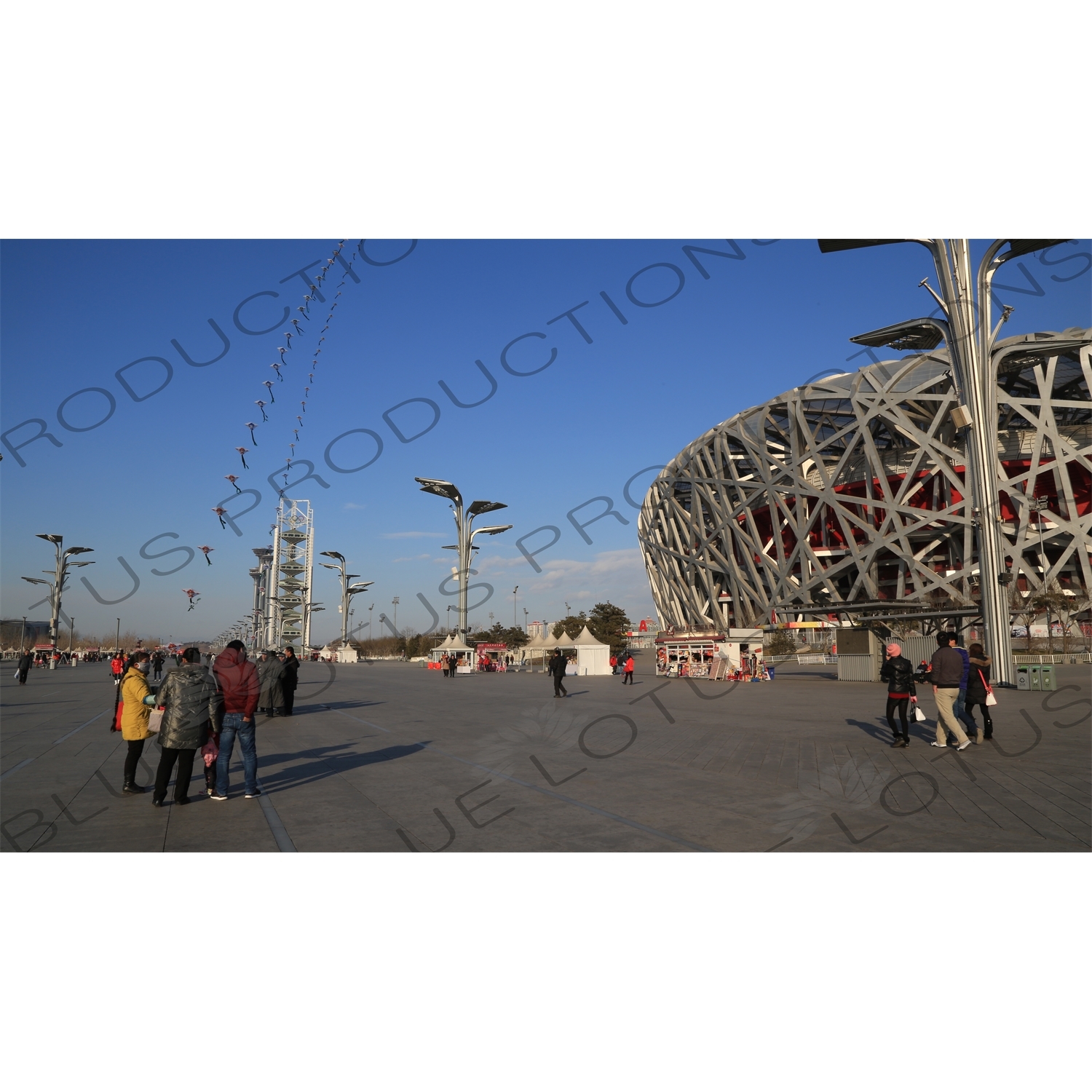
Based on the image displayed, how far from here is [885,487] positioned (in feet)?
147

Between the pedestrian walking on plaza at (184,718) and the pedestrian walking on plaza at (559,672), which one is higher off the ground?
the pedestrian walking on plaza at (184,718)

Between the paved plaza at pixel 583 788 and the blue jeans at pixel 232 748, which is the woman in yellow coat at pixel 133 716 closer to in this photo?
the paved plaza at pixel 583 788

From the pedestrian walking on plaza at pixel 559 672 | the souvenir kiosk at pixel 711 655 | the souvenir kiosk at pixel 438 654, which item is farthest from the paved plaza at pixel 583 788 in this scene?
the souvenir kiosk at pixel 438 654

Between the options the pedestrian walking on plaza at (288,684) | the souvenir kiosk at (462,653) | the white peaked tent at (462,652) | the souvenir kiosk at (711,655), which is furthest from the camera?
the white peaked tent at (462,652)

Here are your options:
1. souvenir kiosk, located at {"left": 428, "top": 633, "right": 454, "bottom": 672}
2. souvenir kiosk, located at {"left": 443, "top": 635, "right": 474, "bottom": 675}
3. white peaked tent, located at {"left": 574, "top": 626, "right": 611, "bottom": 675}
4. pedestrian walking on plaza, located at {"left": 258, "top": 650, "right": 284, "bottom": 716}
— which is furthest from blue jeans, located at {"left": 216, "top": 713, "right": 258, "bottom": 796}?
souvenir kiosk, located at {"left": 428, "top": 633, "right": 454, "bottom": 672}

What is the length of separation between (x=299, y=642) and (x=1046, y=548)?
3338 inches

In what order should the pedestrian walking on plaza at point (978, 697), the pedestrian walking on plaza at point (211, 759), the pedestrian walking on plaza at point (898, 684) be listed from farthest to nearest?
1. the pedestrian walking on plaza at point (978, 697)
2. the pedestrian walking on plaza at point (898, 684)
3. the pedestrian walking on plaza at point (211, 759)

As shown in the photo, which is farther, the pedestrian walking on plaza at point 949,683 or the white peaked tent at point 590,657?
the white peaked tent at point 590,657

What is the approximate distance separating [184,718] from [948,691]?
9126 mm

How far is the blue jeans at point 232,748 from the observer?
288 inches

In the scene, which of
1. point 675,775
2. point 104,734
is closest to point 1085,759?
point 675,775

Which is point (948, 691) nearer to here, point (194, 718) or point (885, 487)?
point (194, 718)

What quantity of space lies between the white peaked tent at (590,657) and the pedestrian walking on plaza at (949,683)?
95.3ft

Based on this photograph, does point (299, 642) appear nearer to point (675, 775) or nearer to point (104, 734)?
point (104, 734)
